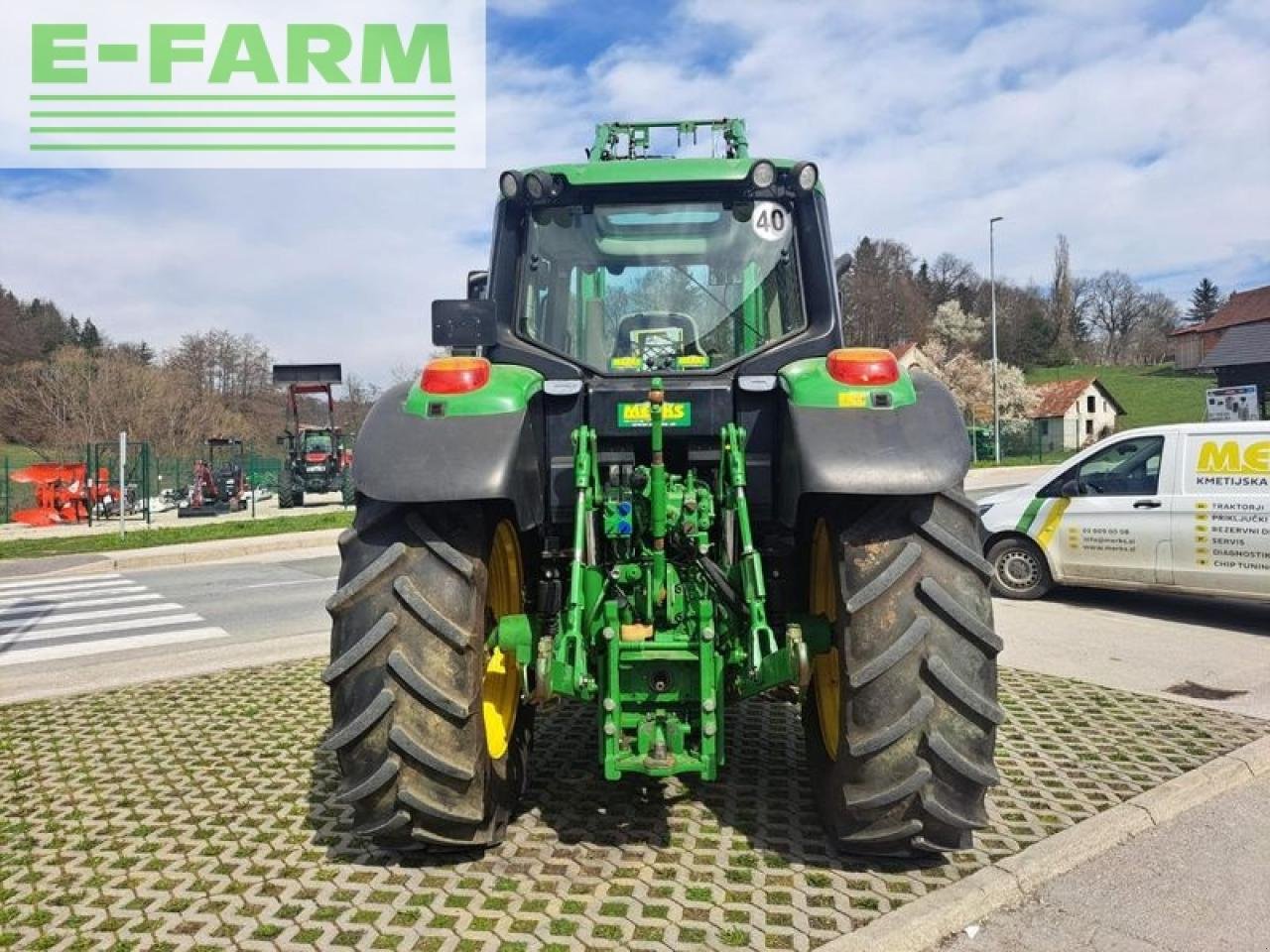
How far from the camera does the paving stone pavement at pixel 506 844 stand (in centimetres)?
308

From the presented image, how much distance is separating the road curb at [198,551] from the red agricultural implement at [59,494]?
8.28 meters

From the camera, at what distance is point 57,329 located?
6575 centimetres

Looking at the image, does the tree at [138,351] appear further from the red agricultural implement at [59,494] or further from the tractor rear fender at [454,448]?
the tractor rear fender at [454,448]

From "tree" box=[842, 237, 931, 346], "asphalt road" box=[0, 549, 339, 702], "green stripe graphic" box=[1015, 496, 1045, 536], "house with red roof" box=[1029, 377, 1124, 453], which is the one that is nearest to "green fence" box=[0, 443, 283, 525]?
"asphalt road" box=[0, 549, 339, 702]

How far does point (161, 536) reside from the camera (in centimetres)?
1892

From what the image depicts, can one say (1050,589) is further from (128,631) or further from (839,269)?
(128,631)

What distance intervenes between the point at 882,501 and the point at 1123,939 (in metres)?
1.66

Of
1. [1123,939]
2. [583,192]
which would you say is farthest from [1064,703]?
[583,192]

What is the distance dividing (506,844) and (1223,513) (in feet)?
24.3

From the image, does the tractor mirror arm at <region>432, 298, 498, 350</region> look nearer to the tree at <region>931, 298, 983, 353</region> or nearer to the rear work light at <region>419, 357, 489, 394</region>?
the rear work light at <region>419, 357, 489, 394</region>

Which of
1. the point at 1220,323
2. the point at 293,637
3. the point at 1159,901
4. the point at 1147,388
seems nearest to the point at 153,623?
the point at 293,637

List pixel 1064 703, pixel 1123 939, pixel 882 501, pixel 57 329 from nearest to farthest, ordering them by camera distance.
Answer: pixel 1123 939 → pixel 882 501 → pixel 1064 703 → pixel 57 329

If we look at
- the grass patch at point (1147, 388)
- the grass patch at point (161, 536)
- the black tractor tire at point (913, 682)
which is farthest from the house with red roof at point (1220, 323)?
the black tractor tire at point (913, 682)

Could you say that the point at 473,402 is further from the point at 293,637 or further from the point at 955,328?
the point at 955,328
